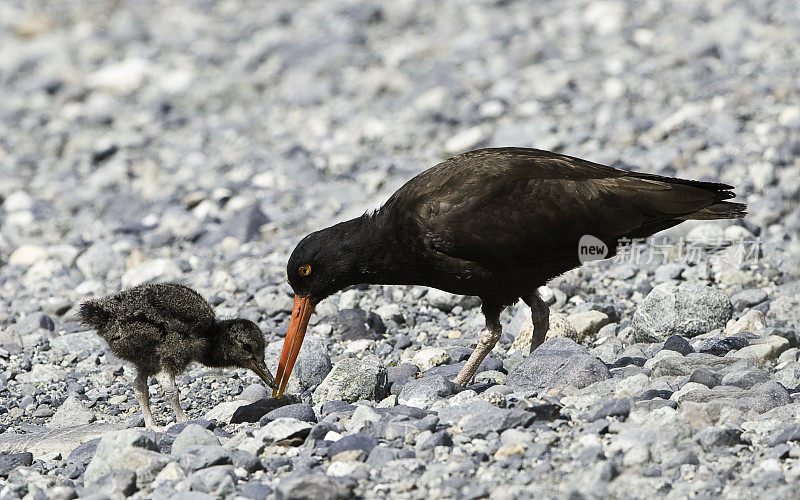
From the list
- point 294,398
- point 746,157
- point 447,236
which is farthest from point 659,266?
point 294,398

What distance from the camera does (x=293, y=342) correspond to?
6.67 m

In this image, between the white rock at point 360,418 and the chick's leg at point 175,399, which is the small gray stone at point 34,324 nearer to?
the chick's leg at point 175,399

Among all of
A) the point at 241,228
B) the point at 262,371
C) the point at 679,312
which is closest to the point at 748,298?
the point at 679,312

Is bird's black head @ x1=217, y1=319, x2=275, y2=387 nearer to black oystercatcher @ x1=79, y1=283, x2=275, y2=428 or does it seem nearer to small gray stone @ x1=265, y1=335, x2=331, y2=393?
black oystercatcher @ x1=79, y1=283, x2=275, y2=428

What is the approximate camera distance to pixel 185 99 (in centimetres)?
1456

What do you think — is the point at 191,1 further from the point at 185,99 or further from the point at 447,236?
the point at 447,236

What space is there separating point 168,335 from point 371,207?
320 centimetres

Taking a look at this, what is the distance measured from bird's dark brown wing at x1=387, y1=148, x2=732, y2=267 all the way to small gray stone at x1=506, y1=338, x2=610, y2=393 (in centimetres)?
62

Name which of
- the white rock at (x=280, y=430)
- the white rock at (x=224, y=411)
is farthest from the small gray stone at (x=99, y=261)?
the white rock at (x=280, y=430)

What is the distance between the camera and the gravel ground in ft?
16.2

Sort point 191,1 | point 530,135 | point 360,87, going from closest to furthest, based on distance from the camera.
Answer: point 530,135 < point 360,87 < point 191,1

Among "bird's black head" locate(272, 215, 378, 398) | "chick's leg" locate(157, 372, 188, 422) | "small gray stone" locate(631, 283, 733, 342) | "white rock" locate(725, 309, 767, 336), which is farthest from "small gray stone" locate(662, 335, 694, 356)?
"chick's leg" locate(157, 372, 188, 422)

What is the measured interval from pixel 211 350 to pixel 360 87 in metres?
7.66

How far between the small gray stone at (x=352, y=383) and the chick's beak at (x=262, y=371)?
0.43 metres
